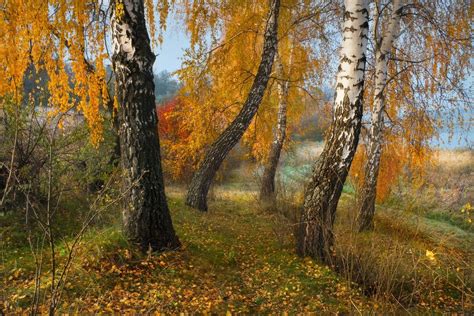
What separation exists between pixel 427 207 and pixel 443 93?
17.8 feet

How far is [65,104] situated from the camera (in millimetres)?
4789

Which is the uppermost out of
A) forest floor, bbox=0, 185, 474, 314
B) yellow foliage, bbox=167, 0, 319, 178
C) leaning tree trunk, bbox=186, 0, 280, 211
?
yellow foliage, bbox=167, 0, 319, 178

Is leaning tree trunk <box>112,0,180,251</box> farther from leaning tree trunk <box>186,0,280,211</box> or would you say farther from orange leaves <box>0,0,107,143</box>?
leaning tree trunk <box>186,0,280,211</box>

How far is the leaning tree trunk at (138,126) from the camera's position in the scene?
3.93 meters

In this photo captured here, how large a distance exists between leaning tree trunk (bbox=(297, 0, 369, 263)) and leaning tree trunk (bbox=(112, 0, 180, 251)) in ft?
6.07

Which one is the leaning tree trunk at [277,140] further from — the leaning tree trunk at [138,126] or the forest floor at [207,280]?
the leaning tree trunk at [138,126]

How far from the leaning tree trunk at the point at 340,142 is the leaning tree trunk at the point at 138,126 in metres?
1.85

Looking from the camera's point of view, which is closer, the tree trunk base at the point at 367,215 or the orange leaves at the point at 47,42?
the orange leaves at the point at 47,42

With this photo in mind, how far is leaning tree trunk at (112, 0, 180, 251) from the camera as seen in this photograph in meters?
3.93

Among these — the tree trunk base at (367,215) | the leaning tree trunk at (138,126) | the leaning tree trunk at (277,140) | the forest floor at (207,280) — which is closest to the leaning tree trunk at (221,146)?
the forest floor at (207,280)

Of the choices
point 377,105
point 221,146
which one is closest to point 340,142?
point 377,105

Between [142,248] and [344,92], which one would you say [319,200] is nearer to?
[344,92]

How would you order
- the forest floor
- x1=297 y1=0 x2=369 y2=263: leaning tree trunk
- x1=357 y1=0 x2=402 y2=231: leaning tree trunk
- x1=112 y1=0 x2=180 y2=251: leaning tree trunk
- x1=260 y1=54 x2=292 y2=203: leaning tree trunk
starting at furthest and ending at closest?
x1=260 y1=54 x2=292 y2=203: leaning tree trunk, x1=357 y1=0 x2=402 y2=231: leaning tree trunk, x1=297 y1=0 x2=369 y2=263: leaning tree trunk, x1=112 y1=0 x2=180 y2=251: leaning tree trunk, the forest floor

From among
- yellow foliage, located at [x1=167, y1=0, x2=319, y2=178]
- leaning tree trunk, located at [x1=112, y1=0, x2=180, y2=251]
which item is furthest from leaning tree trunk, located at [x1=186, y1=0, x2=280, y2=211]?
leaning tree trunk, located at [x1=112, y1=0, x2=180, y2=251]
